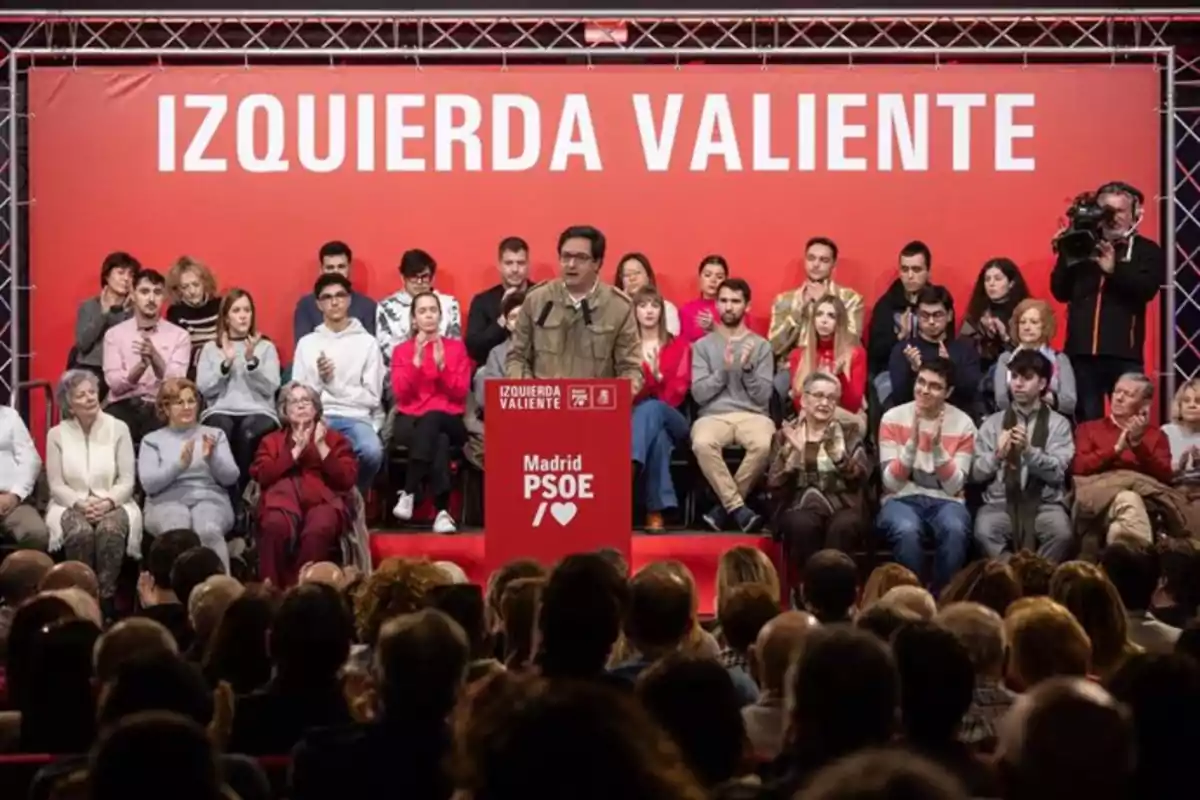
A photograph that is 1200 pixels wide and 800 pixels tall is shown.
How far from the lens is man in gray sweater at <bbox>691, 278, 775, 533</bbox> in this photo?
9359 mm

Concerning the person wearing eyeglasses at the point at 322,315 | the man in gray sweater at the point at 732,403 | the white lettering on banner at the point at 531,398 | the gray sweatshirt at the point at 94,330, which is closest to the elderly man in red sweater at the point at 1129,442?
the man in gray sweater at the point at 732,403

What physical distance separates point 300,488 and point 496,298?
1807 millimetres

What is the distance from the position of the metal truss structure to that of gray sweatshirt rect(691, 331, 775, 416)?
5.67ft

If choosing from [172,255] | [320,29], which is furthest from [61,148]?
[320,29]

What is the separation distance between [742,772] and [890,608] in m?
1.18

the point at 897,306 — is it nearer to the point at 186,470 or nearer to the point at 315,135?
the point at 315,135

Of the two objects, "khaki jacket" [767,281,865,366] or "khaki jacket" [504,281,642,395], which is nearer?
"khaki jacket" [504,281,642,395]

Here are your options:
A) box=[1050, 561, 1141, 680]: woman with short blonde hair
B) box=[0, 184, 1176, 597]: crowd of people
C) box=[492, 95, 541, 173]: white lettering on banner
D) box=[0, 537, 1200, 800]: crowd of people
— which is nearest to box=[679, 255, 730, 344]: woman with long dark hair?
box=[0, 184, 1176, 597]: crowd of people

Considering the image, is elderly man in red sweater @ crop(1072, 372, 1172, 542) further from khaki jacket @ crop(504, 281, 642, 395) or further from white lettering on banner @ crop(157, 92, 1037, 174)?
khaki jacket @ crop(504, 281, 642, 395)

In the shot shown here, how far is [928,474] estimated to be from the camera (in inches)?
356

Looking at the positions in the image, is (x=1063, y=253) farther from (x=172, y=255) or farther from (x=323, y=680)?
(x=323, y=680)

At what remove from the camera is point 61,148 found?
10523mm

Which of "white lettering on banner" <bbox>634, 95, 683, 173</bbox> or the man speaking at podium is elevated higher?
"white lettering on banner" <bbox>634, 95, 683, 173</bbox>

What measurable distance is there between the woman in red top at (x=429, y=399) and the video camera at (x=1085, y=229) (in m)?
3.14
